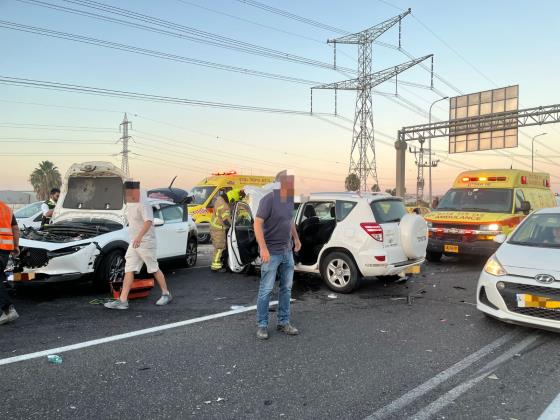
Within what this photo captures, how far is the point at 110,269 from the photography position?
7.30 meters

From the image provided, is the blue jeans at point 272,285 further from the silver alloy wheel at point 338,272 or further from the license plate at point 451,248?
the license plate at point 451,248

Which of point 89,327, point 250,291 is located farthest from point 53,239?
point 250,291

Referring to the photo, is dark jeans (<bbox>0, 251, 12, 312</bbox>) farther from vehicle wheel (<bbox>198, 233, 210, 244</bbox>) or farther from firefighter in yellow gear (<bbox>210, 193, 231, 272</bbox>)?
vehicle wheel (<bbox>198, 233, 210, 244</bbox>)

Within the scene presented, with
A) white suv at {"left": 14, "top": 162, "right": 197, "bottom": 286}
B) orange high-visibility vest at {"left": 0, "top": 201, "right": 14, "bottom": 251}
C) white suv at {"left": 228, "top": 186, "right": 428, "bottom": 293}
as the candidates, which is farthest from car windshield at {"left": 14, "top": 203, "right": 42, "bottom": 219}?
white suv at {"left": 228, "top": 186, "right": 428, "bottom": 293}

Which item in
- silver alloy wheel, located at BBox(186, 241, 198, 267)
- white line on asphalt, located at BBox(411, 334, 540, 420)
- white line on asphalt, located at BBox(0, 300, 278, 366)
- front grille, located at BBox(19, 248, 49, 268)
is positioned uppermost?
front grille, located at BBox(19, 248, 49, 268)

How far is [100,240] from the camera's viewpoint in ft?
23.7

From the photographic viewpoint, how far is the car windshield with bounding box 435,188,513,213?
1062 cm

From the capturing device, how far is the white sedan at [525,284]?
488 centimetres

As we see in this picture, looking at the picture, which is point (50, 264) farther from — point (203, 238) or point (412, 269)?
point (203, 238)

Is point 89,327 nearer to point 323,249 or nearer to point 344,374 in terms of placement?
point 344,374

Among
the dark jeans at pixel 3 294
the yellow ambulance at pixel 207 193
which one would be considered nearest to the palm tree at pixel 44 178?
the yellow ambulance at pixel 207 193

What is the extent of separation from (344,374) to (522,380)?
1503 mm

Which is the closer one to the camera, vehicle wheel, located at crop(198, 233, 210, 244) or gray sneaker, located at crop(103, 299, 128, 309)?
gray sneaker, located at crop(103, 299, 128, 309)

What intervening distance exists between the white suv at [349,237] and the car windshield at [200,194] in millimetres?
9076
